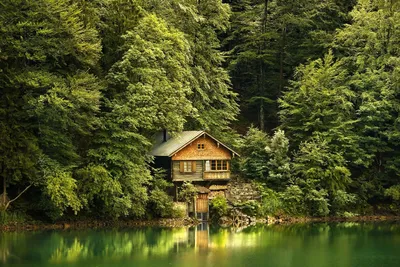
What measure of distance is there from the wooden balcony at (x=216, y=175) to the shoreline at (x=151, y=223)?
3583 millimetres

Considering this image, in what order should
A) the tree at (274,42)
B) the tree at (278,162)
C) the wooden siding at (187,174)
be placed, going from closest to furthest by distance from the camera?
the wooden siding at (187,174) < the tree at (278,162) < the tree at (274,42)

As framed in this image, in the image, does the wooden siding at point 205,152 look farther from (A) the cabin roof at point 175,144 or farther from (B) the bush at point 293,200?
(B) the bush at point 293,200

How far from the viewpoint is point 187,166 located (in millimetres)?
47625

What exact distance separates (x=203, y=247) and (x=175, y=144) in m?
13.4

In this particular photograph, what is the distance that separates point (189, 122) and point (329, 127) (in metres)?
→ 10.5

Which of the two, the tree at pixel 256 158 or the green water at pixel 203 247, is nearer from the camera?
the green water at pixel 203 247

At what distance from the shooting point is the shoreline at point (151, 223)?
4016 centimetres

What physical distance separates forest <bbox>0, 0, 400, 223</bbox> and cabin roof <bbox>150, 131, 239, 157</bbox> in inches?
45.4

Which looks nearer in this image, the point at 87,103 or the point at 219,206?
the point at 87,103

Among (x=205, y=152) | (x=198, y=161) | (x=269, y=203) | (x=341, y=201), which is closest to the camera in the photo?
(x=198, y=161)

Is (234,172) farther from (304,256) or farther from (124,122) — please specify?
(304,256)

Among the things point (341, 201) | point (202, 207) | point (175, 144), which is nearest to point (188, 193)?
point (202, 207)

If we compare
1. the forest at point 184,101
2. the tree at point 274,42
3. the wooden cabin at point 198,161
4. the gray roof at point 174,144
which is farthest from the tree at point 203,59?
the tree at point 274,42

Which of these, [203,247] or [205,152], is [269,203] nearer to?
[205,152]
